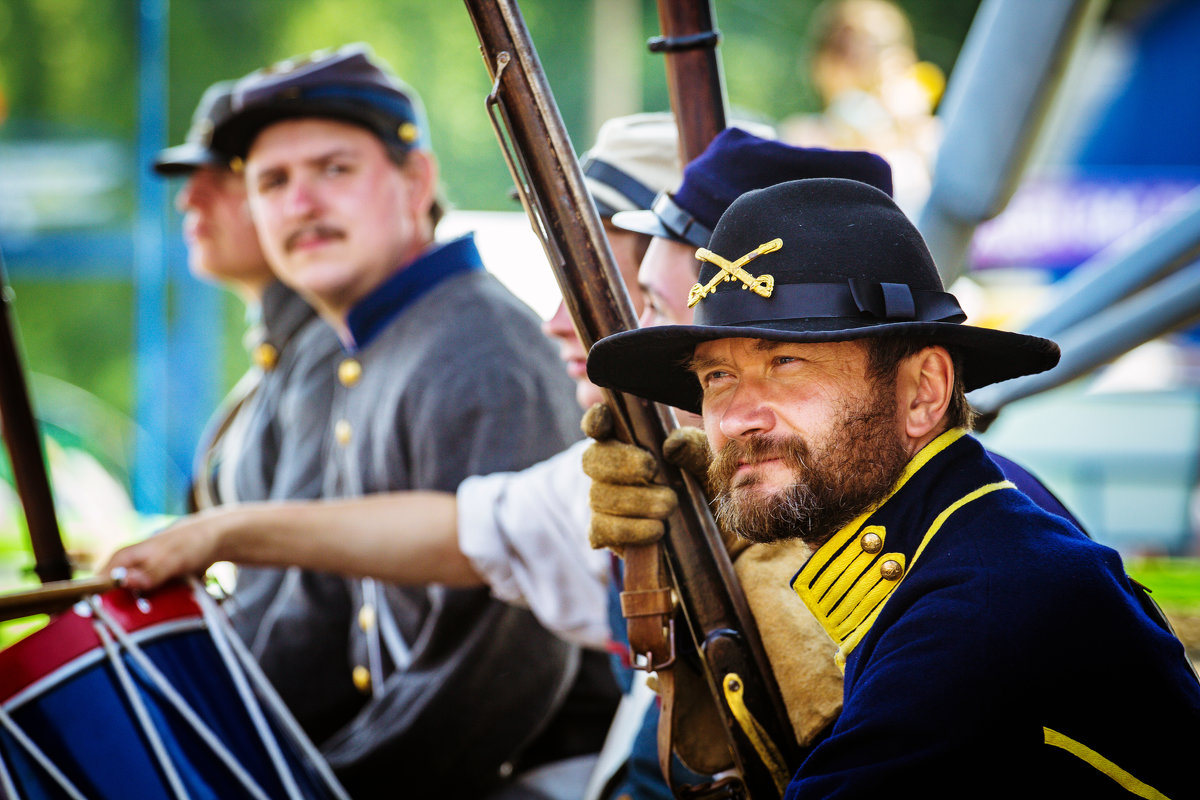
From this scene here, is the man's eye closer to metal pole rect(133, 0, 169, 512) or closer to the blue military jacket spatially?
the blue military jacket

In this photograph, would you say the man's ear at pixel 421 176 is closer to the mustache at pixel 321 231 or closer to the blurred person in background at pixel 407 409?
the blurred person in background at pixel 407 409

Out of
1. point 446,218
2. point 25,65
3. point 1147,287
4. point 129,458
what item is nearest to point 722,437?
point 1147,287

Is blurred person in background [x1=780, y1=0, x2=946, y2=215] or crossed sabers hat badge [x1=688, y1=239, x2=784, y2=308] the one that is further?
blurred person in background [x1=780, y1=0, x2=946, y2=215]

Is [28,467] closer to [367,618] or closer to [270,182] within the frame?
[367,618]

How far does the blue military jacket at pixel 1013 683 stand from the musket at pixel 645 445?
1.16 feet

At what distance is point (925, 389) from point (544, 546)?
45.5 inches

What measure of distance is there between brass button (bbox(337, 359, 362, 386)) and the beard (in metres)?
1.91

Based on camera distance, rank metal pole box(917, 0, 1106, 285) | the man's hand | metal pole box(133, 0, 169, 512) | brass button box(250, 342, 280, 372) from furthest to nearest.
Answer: metal pole box(133, 0, 169, 512)
brass button box(250, 342, 280, 372)
metal pole box(917, 0, 1106, 285)
the man's hand

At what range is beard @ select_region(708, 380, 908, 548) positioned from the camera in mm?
1577

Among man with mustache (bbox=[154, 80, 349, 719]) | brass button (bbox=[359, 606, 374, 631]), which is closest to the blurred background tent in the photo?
man with mustache (bbox=[154, 80, 349, 719])

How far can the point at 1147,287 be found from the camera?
2791mm

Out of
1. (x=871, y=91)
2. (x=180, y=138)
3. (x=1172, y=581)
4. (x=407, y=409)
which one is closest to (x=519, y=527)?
(x=407, y=409)

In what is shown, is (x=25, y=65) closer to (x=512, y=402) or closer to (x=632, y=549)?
(x=512, y=402)

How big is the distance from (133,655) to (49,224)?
9.94 m
